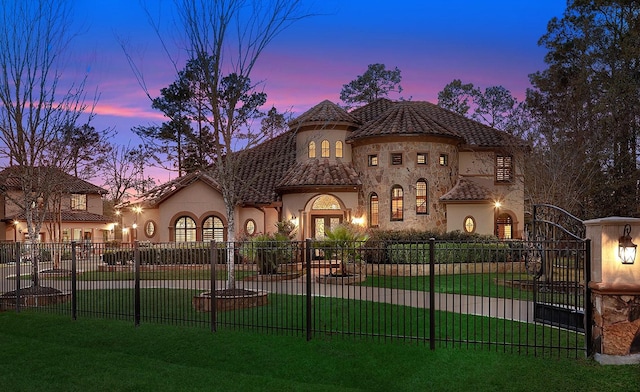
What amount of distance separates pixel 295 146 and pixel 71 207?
22705mm

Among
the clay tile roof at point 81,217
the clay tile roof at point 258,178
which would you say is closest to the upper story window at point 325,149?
the clay tile roof at point 258,178

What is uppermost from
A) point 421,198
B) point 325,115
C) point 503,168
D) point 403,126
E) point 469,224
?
point 325,115

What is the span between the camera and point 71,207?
45.2 metres

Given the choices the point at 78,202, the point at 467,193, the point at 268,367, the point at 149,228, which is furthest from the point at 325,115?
the point at 78,202

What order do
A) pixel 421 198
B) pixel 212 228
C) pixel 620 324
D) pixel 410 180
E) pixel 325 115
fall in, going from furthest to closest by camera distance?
pixel 212 228 < pixel 325 115 < pixel 421 198 < pixel 410 180 < pixel 620 324

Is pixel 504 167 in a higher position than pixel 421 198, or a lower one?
higher

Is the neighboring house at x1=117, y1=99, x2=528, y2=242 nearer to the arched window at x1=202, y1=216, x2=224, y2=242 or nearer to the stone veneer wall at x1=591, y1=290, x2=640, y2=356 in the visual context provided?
the arched window at x1=202, y1=216, x2=224, y2=242

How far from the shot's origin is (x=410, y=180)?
28453mm

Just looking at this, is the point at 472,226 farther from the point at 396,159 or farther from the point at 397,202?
the point at 396,159

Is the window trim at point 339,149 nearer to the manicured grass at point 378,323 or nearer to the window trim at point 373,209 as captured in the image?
the window trim at point 373,209

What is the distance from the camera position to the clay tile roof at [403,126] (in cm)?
2838

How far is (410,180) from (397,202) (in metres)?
1.32

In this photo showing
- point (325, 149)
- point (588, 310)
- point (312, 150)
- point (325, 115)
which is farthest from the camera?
point (312, 150)

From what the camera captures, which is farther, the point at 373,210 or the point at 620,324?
the point at 373,210
